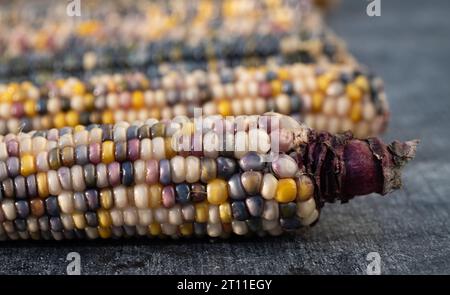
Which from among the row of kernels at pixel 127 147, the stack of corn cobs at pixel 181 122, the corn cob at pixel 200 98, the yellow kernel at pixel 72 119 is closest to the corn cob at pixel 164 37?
the stack of corn cobs at pixel 181 122

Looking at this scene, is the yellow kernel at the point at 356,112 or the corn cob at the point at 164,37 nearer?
the yellow kernel at the point at 356,112

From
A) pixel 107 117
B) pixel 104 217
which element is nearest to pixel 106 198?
pixel 104 217

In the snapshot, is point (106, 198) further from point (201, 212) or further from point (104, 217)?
point (201, 212)

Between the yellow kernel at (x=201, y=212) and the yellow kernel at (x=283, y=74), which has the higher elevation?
the yellow kernel at (x=283, y=74)

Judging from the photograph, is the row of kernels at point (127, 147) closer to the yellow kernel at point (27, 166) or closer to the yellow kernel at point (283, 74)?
the yellow kernel at point (27, 166)

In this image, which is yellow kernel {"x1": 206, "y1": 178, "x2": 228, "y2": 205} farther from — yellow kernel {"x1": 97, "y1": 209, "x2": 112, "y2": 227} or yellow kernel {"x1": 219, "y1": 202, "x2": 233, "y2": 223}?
yellow kernel {"x1": 97, "y1": 209, "x2": 112, "y2": 227}

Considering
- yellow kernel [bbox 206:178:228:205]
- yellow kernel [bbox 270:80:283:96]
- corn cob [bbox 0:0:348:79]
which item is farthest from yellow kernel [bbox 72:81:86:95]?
yellow kernel [bbox 206:178:228:205]
